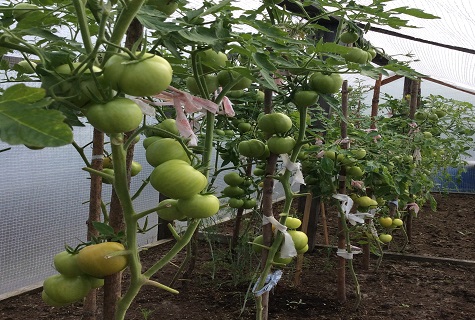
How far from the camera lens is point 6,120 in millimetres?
449

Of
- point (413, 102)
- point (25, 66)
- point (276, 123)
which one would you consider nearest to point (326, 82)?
point (276, 123)

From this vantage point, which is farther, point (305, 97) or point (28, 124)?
point (305, 97)

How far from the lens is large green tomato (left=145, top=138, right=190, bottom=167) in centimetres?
73

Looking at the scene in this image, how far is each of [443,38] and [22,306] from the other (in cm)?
306

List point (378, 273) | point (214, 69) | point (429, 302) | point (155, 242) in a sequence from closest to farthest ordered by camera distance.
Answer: point (214, 69) → point (429, 302) → point (378, 273) → point (155, 242)

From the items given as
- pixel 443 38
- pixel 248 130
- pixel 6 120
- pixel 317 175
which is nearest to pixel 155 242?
pixel 317 175

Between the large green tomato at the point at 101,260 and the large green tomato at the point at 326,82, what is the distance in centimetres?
60

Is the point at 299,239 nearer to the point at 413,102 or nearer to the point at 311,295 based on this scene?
the point at 311,295

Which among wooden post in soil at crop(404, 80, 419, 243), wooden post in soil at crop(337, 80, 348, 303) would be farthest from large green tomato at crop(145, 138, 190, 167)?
wooden post in soil at crop(404, 80, 419, 243)

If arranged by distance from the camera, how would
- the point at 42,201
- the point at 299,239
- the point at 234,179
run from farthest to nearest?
the point at 42,201 → the point at 234,179 → the point at 299,239

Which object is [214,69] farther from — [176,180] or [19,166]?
[19,166]

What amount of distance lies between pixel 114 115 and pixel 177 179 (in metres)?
0.14

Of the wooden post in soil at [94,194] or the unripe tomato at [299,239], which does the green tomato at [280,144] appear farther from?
the wooden post in soil at [94,194]

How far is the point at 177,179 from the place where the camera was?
656 mm
